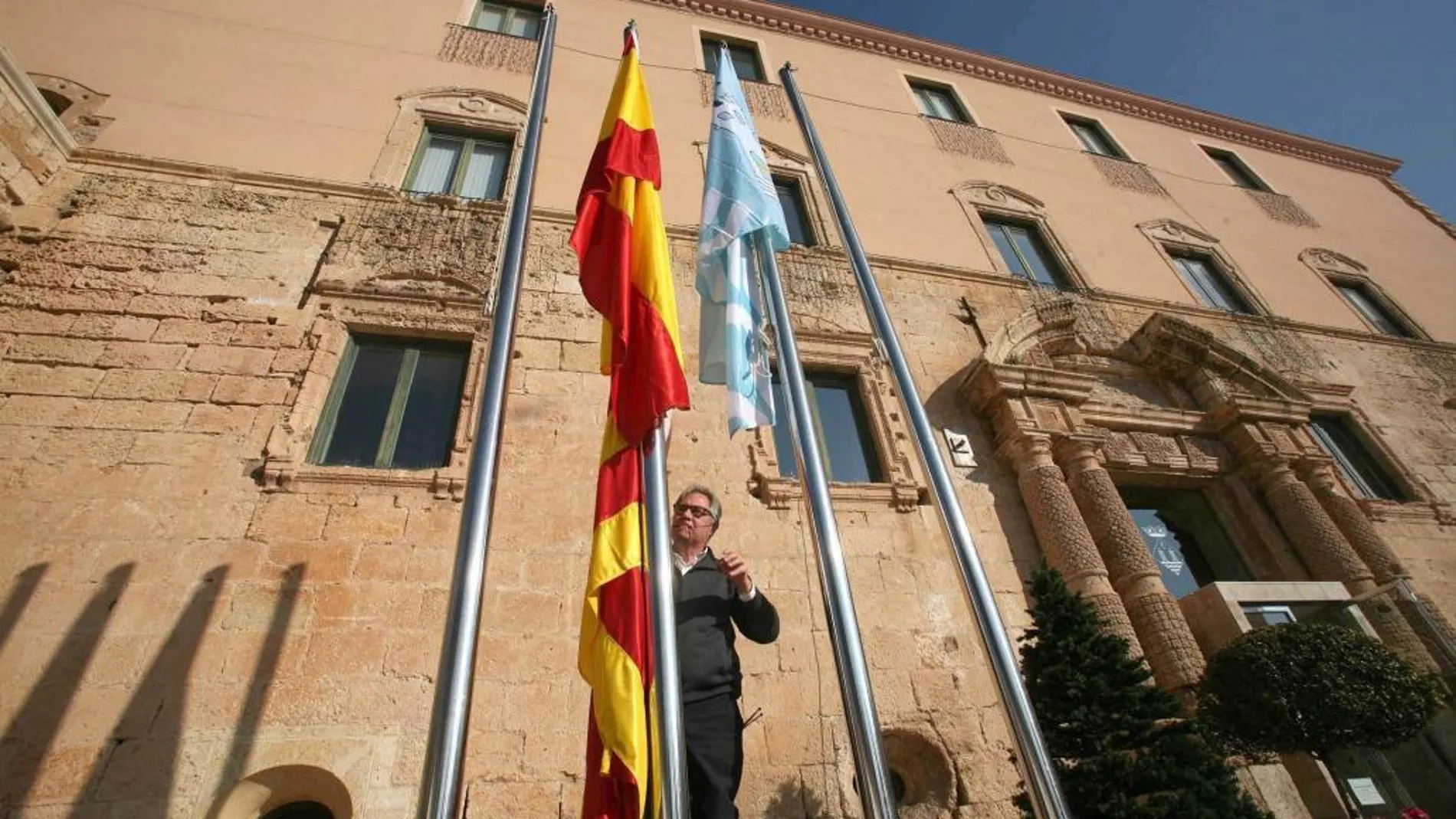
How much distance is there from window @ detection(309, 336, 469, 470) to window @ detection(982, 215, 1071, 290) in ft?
25.1

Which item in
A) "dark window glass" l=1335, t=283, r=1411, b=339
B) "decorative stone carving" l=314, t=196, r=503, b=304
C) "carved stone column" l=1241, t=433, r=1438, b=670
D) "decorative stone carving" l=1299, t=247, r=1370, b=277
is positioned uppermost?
"decorative stone carving" l=1299, t=247, r=1370, b=277

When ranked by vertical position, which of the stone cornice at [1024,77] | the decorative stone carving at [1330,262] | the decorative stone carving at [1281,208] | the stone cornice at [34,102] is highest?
the stone cornice at [1024,77]

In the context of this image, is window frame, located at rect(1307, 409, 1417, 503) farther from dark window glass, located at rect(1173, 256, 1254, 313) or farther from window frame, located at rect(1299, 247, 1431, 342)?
window frame, located at rect(1299, 247, 1431, 342)

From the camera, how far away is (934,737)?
460 centimetres

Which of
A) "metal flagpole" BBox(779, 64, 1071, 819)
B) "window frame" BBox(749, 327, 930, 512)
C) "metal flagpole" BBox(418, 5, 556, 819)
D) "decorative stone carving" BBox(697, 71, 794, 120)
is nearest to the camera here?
"metal flagpole" BBox(418, 5, 556, 819)

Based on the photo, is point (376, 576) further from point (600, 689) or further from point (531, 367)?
point (600, 689)

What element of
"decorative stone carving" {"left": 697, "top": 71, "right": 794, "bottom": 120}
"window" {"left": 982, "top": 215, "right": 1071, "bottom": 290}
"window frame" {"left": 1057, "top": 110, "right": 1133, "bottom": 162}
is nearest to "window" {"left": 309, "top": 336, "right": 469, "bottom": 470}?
"decorative stone carving" {"left": 697, "top": 71, "right": 794, "bottom": 120}

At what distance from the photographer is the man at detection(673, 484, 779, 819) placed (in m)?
2.42

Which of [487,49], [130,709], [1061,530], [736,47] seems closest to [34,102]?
[487,49]

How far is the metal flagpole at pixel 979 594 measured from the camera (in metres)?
2.16

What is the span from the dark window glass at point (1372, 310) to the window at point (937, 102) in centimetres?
766

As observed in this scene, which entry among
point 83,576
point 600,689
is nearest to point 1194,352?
point 600,689

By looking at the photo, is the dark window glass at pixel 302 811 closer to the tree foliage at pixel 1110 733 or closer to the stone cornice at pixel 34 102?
the tree foliage at pixel 1110 733

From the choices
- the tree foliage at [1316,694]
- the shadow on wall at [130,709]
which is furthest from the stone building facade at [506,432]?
the tree foliage at [1316,694]
